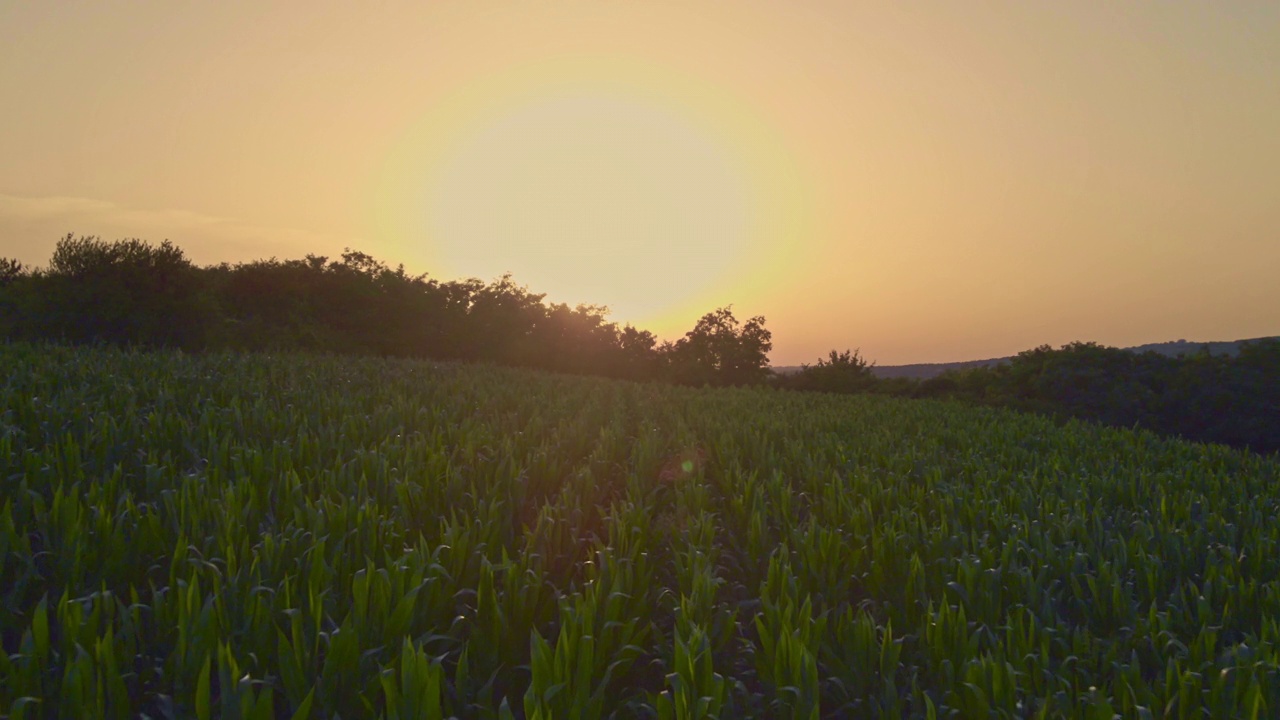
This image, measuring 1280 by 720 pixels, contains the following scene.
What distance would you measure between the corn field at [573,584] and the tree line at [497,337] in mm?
18293

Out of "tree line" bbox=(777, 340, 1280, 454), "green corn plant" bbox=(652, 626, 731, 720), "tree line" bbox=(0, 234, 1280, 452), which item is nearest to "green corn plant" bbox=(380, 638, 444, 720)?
"green corn plant" bbox=(652, 626, 731, 720)

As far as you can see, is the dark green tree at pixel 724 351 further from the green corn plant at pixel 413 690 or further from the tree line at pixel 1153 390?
the green corn plant at pixel 413 690

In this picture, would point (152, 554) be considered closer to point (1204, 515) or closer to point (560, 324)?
point (1204, 515)

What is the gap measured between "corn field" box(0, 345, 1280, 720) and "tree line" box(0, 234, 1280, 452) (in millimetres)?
18293

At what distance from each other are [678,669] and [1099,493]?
7.23 metres

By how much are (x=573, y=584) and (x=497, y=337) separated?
34507 millimetres

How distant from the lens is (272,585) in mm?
3783

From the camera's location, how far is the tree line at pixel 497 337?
2650cm

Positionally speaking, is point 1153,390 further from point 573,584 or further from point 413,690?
point 413,690

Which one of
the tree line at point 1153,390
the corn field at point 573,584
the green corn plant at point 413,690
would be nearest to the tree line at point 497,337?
the tree line at point 1153,390

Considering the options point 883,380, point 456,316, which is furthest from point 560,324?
point 883,380

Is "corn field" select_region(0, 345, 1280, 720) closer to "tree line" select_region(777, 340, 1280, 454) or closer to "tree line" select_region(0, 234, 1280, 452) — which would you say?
"tree line" select_region(0, 234, 1280, 452)

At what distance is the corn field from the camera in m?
2.95

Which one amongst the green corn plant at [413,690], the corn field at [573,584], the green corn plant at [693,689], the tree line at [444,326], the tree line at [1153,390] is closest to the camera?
the green corn plant at [413,690]
